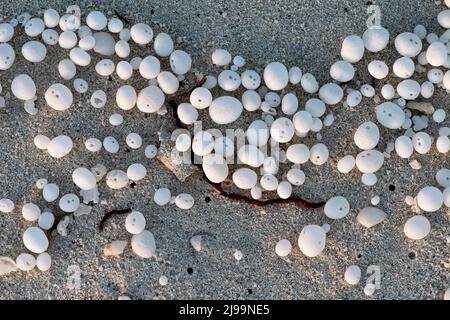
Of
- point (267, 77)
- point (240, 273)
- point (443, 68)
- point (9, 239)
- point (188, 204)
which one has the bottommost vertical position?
point (9, 239)

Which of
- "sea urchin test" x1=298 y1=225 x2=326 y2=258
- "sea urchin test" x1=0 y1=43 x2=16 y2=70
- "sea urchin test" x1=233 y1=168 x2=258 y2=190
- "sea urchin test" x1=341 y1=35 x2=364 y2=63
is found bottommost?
"sea urchin test" x1=298 y1=225 x2=326 y2=258

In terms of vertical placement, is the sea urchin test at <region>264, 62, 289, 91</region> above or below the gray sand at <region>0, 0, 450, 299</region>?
above

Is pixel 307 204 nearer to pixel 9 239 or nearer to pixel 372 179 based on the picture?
pixel 372 179

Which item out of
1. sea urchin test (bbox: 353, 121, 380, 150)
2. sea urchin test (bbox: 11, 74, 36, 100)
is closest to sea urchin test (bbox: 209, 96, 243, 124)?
sea urchin test (bbox: 353, 121, 380, 150)

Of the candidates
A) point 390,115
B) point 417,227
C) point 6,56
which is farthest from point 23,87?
point 417,227

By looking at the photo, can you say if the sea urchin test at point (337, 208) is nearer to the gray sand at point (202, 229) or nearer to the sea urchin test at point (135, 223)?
the gray sand at point (202, 229)

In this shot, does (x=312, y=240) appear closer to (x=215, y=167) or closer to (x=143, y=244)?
(x=215, y=167)

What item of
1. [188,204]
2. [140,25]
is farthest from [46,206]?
[140,25]

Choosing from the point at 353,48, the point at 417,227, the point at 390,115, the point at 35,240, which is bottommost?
the point at 35,240

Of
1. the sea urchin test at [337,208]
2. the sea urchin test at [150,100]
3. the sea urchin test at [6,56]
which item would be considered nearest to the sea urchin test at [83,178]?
the sea urchin test at [150,100]

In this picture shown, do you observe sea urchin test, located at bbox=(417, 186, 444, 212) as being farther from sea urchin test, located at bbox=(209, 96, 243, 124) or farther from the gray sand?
sea urchin test, located at bbox=(209, 96, 243, 124)

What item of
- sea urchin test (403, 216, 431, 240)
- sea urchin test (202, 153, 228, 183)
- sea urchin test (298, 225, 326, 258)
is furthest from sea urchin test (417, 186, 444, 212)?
sea urchin test (202, 153, 228, 183)
